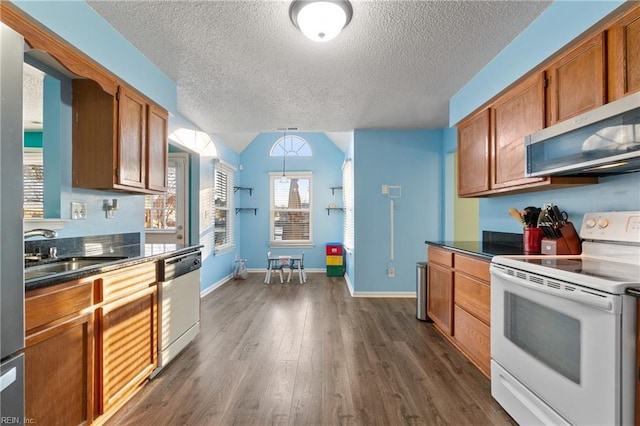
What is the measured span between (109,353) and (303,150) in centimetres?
542

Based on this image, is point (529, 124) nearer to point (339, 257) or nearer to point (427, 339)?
point (427, 339)

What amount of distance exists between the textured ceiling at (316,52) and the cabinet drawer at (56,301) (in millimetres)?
1701

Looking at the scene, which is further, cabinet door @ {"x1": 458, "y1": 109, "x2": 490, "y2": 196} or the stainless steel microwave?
cabinet door @ {"x1": 458, "y1": 109, "x2": 490, "y2": 196}

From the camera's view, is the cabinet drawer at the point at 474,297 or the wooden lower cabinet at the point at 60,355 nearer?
the wooden lower cabinet at the point at 60,355

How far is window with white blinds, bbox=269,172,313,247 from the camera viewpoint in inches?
256

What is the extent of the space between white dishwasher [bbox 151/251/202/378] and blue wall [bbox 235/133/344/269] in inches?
145

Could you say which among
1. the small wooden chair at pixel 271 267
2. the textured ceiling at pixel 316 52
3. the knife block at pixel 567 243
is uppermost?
the textured ceiling at pixel 316 52

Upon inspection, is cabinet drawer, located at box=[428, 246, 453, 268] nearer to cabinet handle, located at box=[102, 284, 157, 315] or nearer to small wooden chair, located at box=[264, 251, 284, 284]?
cabinet handle, located at box=[102, 284, 157, 315]

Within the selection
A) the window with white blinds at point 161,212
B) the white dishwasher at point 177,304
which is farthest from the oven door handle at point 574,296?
the window with white blinds at point 161,212

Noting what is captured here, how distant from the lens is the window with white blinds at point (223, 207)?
507 cm

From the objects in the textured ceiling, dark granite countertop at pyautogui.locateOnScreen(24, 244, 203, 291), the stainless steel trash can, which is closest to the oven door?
the stainless steel trash can

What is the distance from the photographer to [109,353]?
1.66 metres

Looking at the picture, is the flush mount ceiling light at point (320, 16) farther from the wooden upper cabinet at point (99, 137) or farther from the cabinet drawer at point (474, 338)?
the cabinet drawer at point (474, 338)

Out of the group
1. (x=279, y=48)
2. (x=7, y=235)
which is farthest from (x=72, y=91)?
(x=7, y=235)
